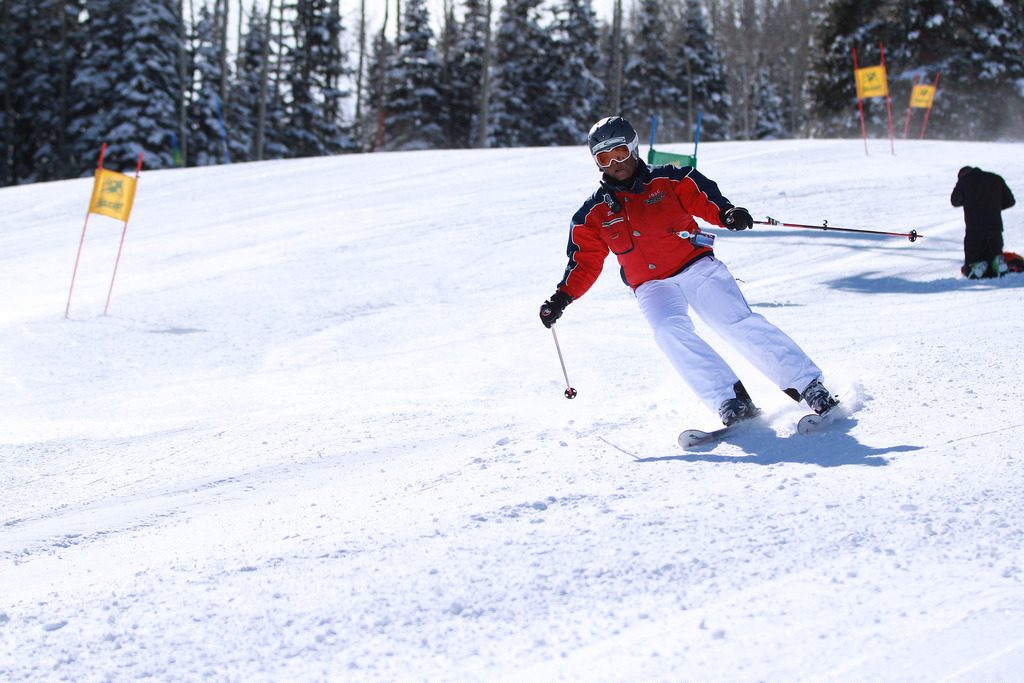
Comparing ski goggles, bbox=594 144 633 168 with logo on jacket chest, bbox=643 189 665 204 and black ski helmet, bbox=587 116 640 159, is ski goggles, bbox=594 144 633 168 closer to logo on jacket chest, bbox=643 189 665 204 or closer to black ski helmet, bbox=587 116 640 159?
black ski helmet, bbox=587 116 640 159

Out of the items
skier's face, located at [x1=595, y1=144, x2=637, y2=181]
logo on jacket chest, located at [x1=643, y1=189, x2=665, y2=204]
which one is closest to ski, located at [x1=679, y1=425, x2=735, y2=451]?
logo on jacket chest, located at [x1=643, y1=189, x2=665, y2=204]

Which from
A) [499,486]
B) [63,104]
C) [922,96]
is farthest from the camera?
[63,104]

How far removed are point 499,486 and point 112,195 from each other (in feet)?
26.1

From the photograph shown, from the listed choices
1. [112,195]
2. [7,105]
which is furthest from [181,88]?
[112,195]

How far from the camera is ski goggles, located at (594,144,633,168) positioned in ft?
14.0

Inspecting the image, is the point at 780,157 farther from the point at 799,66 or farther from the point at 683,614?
the point at 799,66

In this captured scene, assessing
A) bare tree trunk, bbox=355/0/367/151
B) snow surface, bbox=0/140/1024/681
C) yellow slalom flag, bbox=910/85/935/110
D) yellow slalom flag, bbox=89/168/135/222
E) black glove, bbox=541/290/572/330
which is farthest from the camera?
bare tree trunk, bbox=355/0/367/151

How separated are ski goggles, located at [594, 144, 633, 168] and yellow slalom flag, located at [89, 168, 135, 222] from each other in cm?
725

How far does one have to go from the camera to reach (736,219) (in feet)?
14.2

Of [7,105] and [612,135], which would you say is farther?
[7,105]

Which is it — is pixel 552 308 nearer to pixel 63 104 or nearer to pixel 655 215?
pixel 655 215

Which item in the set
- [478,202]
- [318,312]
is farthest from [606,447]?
[478,202]

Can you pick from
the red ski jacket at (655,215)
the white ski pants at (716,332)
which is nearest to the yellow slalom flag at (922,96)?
the red ski jacket at (655,215)

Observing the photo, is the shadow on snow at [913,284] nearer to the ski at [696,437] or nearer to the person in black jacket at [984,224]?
the person in black jacket at [984,224]
